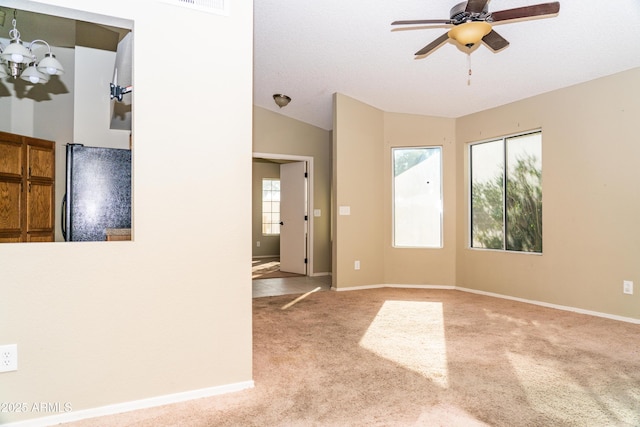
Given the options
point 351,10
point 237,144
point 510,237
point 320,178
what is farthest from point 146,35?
point 320,178

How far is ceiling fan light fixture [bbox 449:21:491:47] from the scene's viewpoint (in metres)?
2.85

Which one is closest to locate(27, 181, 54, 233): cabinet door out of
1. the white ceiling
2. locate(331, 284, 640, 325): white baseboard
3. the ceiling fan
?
the white ceiling

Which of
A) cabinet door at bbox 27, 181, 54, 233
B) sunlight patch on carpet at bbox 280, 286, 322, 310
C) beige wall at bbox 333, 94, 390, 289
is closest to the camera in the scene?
cabinet door at bbox 27, 181, 54, 233

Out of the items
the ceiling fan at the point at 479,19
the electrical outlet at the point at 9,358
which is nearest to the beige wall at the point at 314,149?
the ceiling fan at the point at 479,19

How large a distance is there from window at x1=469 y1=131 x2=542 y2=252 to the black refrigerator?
4.41m

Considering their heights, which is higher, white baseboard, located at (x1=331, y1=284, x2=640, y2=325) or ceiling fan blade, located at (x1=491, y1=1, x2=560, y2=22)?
ceiling fan blade, located at (x1=491, y1=1, x2=560, y2=22)

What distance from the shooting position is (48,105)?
4.32 m

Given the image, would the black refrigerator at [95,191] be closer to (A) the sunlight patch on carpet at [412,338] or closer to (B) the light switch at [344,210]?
(A) the sunlight patch on carpet at [412,338]

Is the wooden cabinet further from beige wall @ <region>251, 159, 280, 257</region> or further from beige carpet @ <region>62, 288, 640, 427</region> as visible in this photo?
beige wall @ <region>251, 159, 280, 257</region>

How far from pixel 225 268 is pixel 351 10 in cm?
256

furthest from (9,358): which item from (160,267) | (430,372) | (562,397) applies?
(562,397)

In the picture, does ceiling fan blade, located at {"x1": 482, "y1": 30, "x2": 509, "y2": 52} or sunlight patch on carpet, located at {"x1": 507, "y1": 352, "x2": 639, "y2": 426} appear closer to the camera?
sunlight patch on carpet, located at {"x1": 507, "y1": 352, "x2": 639, "y2": 426}

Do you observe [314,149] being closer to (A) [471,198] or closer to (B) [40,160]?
(A) [471,198]

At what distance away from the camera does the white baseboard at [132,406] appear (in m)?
1.87
